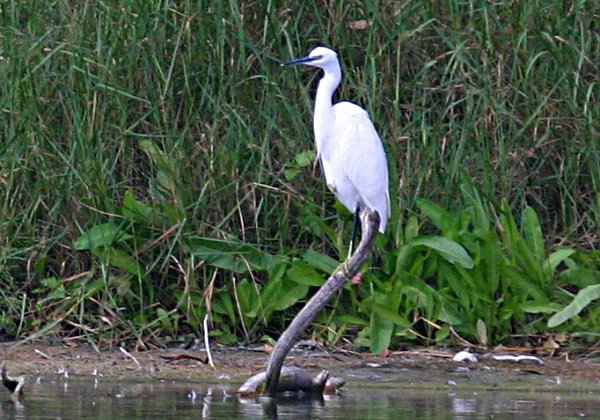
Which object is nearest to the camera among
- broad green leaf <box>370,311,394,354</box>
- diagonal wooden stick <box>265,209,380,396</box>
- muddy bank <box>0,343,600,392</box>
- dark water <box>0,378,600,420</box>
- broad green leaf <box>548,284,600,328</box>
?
dark water <box>0,378,600,420</box>

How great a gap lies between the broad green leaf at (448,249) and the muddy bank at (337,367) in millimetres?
439

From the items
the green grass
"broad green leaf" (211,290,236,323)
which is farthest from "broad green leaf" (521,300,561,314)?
"broad green leaf" (211,290,236,323)

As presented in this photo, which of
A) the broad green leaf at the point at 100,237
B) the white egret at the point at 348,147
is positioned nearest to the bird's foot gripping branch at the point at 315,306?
the white egret at the point at 348,147

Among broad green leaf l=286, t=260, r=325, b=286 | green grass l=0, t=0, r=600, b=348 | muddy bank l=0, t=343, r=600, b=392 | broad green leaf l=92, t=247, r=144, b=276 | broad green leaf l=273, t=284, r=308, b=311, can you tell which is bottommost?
muddy bank l=0, t=343, r=600, b=392

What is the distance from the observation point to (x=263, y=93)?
7.44m

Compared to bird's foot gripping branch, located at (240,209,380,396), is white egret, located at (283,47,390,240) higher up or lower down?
higher up

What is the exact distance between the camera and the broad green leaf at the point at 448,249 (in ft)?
22.3

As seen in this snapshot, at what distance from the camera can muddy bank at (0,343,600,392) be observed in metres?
6.38

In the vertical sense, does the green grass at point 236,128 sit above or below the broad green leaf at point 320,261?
above

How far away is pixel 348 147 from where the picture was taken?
256 inches

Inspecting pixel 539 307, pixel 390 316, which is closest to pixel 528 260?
pixel 539 307

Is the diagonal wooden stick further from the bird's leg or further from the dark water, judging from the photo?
the bird's leg

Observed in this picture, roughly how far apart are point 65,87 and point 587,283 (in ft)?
9.15

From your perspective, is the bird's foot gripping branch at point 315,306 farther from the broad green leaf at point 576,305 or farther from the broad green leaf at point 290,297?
the broad green leaf at point 576,305
